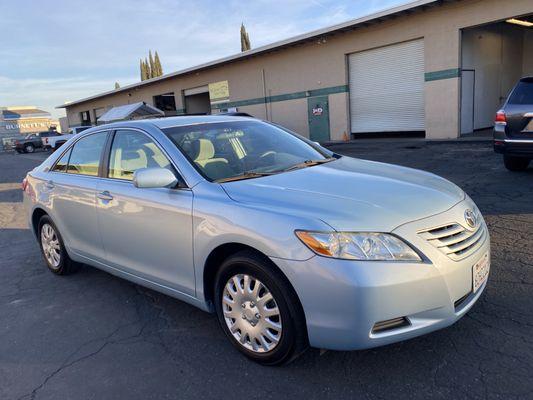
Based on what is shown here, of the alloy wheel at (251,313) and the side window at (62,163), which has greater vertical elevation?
the side window at (62,163)

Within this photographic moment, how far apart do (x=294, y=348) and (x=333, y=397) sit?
0.34 metres

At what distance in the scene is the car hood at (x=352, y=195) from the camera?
8.20ft

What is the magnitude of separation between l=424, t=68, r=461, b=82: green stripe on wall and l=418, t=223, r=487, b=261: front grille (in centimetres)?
1447

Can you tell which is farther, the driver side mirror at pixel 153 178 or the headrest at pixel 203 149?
the headrest at pixel 203 149

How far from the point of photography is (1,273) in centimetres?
512

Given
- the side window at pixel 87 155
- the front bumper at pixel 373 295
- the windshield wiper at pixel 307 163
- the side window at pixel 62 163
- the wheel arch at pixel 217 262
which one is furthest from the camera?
the side window at pixel 62 163

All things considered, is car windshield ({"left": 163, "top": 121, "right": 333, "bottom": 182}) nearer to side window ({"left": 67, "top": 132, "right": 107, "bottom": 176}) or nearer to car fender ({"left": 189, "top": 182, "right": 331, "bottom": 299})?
car fender ({"left": 189, "top": 182, "right": 331, "bottom": 299})

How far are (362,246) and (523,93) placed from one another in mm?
6439

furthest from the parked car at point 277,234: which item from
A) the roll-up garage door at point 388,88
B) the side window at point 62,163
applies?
the roll-up garage door at point 388,88

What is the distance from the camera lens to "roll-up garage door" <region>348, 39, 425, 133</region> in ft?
56.0

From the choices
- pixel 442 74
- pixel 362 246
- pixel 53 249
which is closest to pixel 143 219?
pixel 362 246

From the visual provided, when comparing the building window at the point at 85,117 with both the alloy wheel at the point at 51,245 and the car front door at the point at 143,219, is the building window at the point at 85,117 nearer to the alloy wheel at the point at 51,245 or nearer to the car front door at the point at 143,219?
the alloy wheel at the point at 51,245

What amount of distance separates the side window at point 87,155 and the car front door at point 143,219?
0.23m

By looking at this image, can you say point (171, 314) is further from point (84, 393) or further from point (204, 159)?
point (204, 159)
